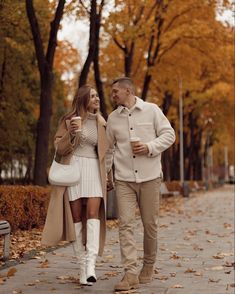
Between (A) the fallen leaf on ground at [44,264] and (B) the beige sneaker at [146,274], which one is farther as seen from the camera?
(A) the fallen leaf on ground at [44,264]

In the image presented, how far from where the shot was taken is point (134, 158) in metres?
6.19

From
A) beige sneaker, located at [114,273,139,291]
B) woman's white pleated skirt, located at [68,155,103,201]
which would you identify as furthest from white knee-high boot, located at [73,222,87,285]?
beige sneaker, located at [114,273,139,291]

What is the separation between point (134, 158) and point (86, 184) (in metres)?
0.53

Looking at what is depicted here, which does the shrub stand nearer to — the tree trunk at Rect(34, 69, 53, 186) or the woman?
the tree trunk at Rect(34, 69, 53, 186)

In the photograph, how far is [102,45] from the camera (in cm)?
2744

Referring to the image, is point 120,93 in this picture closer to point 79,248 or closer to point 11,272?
point 79,248

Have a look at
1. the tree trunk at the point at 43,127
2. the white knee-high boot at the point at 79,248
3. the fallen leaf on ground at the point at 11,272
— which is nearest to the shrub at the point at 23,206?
the tree trunk at the point at 43,127

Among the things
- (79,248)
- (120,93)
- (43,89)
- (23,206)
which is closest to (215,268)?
(79,248)

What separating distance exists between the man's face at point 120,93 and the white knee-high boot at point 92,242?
3.94 ft

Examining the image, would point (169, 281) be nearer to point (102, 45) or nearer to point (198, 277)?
point (198, 277)

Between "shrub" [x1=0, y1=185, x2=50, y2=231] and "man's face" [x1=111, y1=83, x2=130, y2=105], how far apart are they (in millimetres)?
4952

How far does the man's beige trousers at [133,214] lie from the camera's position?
6.10 m

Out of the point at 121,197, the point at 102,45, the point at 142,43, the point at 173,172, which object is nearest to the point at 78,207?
the point at 121,197

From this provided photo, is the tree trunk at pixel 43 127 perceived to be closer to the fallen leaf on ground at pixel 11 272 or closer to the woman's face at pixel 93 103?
the fallen leaf on ground at pixel 11 272
